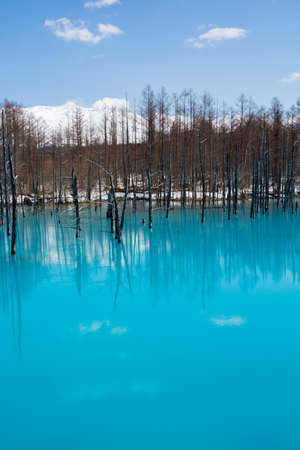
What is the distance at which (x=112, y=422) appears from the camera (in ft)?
18.6

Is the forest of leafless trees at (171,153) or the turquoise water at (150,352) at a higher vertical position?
the forest of leafless trees at (171,153)

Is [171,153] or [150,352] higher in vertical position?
[171,153]

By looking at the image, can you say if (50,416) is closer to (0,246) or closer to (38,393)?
(38,393)

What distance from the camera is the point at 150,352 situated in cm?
790

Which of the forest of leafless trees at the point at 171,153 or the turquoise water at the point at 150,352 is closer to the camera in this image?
the turquoise water at the point at 150,352

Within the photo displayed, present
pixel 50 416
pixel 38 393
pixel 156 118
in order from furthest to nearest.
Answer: pixel 156 118 < pixel 38 393 < pixel 50 416

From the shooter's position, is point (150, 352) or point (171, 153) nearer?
point (150, 352)

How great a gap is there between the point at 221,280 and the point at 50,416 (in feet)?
27.7

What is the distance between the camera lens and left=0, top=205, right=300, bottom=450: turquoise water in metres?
5.50

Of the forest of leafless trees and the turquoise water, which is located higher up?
the forest of leafless trees

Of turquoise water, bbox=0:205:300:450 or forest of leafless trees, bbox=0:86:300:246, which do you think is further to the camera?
forest of leafless trees, bbox=0:86:300:246

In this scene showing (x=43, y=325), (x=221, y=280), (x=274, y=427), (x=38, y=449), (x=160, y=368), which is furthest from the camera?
(x=221, y=280)

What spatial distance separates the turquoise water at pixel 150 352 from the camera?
5500mm

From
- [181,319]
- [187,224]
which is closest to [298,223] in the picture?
[187,224]
